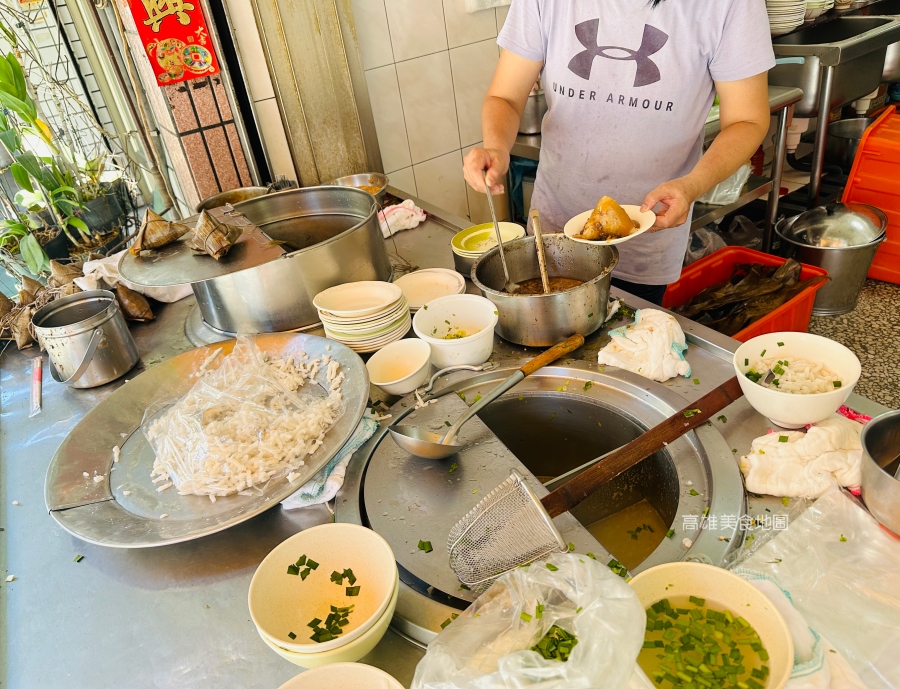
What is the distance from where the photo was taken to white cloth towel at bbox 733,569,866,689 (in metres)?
Result: 0.85

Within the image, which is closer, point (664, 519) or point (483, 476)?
point (483, 476)

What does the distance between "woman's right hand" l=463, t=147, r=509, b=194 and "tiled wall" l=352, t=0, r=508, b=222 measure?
5.85 ft

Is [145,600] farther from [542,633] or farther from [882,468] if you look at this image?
[882,468]

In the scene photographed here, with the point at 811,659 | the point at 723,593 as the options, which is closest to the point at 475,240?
the point at 723,593

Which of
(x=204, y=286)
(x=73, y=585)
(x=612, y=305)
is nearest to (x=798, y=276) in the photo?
(x=612, y=305)

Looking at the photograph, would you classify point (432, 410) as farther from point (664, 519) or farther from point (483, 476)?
point (664, 519)

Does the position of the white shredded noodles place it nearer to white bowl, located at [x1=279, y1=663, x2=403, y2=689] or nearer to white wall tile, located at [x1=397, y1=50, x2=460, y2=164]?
white bowl, located at [x1=279, y1=663, x2=403, y2=689]

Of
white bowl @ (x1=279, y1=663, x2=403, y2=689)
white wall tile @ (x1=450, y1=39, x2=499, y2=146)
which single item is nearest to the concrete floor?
white wall tile @ (x1=450, y1=39, x2=499, y2=146)

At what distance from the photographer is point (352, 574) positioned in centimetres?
108

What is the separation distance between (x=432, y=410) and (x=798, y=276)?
2.42 metres

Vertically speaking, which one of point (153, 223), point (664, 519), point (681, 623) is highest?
point (153, 223)

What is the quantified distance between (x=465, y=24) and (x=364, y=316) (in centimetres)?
268

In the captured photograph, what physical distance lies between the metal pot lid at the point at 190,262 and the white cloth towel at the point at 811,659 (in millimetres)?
1480

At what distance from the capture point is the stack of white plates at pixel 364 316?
1753mm
